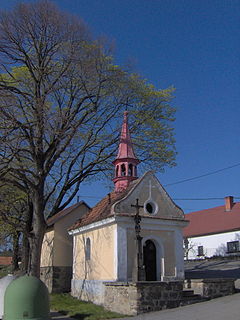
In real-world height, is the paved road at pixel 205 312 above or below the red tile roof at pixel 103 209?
below

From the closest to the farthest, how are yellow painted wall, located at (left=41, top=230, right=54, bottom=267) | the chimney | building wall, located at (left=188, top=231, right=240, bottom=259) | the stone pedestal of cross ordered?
1. the stone pedestal of cross
2. yellow painted wall, located at (left=41, top=230, right=54, bottom=267)
3. building wall, located at (left=188, top=231, right=240, bottom=259)
4. the chimney

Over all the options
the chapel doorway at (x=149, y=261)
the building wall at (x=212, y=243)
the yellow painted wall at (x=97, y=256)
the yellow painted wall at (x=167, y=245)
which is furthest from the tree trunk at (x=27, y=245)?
the building wall at (x=212, y=243)

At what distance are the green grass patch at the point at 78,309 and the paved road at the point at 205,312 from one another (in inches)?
57.5

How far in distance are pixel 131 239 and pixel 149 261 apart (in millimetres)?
1659

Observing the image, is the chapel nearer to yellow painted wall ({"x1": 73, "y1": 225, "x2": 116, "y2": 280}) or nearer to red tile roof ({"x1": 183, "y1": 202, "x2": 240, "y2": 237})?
yellow painted wall ({"x1": 73, "y1": 225, "x2": 116, "y2": 280})

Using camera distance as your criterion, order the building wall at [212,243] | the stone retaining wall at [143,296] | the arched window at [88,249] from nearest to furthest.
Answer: the stone retaining wall at [143,296] < the arched window at [88,249] < the building wall at [212,243]

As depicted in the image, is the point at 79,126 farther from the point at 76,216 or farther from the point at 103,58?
the point at 76,216

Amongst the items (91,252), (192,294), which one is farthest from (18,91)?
(192,294)

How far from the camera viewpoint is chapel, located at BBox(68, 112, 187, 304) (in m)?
16.5

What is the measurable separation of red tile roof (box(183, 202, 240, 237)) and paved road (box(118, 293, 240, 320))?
2604cm

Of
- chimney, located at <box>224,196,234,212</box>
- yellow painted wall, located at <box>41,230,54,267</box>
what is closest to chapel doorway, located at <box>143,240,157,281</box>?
yellow painted wall, located at <box>41,230,54,267</box>

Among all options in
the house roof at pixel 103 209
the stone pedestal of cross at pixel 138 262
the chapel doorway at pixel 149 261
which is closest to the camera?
the stone pedestal of cross at pixel 138 262

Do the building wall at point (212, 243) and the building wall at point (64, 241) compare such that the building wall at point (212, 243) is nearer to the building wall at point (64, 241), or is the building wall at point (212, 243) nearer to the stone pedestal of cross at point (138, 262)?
the building wall at point (64, 241)

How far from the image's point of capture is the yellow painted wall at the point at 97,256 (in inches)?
666
